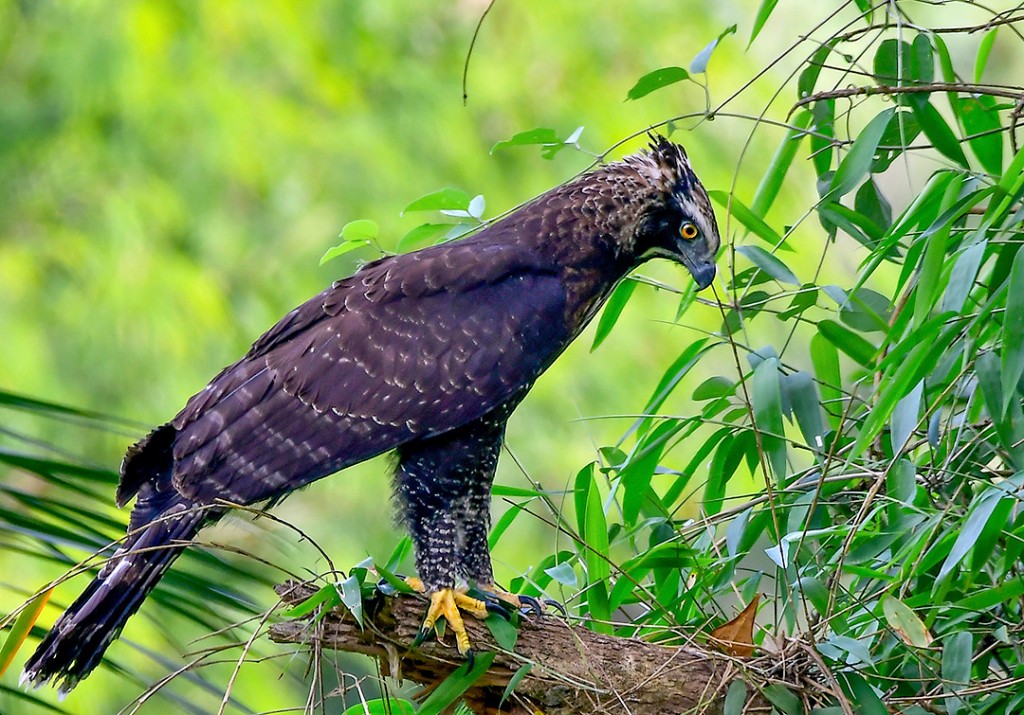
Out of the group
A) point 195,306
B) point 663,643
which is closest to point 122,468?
point 663,643

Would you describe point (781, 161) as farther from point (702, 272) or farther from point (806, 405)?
point (806, 405)

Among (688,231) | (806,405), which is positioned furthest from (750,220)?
(806,405)

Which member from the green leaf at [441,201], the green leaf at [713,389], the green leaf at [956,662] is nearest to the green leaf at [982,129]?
the green leaf at [713,389]

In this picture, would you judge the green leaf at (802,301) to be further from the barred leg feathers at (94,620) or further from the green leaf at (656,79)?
the barred leg feathers at (94,620)

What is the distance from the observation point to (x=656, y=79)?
2055mm

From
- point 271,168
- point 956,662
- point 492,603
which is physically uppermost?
point 271,168

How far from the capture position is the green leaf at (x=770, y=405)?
196 cm

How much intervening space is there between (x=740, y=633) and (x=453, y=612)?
0.44 meters

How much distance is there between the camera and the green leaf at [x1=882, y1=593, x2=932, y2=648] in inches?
62.0

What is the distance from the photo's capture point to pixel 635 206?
2.24 metres

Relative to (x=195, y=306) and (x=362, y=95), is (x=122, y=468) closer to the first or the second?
(x=195, y=306)

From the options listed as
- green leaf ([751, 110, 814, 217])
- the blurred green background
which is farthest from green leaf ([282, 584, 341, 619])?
the blurred green background

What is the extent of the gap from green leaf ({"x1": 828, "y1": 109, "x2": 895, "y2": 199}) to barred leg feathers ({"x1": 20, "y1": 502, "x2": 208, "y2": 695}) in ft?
3.74

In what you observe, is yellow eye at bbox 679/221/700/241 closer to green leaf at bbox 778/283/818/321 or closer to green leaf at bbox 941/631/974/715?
green leaf at bbox 778/283/818/321
